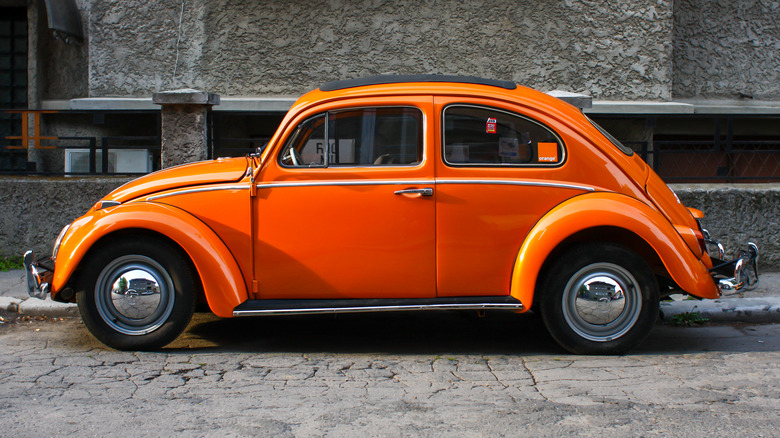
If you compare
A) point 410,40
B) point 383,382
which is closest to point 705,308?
point 383,382

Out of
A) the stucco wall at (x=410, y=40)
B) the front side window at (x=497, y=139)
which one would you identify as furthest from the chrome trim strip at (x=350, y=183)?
the stucco wall at (x=410, y=40)

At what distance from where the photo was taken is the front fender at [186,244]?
473 centimetres

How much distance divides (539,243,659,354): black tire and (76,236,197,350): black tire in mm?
2456

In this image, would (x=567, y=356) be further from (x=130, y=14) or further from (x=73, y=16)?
(x=73, y=16)

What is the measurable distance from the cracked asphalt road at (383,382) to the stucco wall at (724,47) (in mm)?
5005

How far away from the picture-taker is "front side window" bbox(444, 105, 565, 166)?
4.90m

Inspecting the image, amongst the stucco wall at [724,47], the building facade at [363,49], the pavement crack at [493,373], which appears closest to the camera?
the pavement crack at [493,373]

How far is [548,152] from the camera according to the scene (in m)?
4.92

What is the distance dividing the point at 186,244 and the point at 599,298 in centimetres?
277

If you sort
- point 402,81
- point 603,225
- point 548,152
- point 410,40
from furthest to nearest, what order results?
1. point 410,40
2. point 402,81
3. point 548,152
4. point 603,225

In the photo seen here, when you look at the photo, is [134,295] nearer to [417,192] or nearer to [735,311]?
[417,192]

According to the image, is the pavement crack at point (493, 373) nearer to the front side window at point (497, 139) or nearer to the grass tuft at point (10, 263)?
the front side window at point (497, 139)

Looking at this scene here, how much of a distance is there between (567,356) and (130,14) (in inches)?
284

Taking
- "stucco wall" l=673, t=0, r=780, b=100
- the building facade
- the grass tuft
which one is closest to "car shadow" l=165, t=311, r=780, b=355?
the grass tuft
